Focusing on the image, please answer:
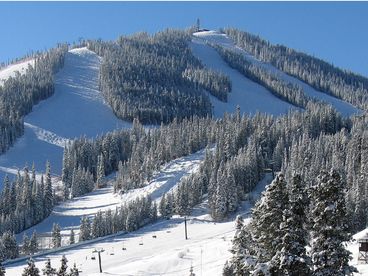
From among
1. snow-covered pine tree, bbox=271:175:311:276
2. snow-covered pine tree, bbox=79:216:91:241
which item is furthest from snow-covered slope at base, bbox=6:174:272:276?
snow-covered pine tree, bbox=271:175:311:276

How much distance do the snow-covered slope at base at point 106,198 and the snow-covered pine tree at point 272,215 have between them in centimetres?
11843

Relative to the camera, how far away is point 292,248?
30.2 meters

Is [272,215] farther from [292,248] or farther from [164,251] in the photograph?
[164,251]

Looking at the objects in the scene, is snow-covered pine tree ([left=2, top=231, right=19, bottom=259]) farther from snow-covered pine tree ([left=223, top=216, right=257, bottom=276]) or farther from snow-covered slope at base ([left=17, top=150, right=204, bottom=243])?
snow-covered pine tree ([left=223, top=216, right=257, bottom=276])

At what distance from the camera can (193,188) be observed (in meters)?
152

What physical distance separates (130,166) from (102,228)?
185 ft

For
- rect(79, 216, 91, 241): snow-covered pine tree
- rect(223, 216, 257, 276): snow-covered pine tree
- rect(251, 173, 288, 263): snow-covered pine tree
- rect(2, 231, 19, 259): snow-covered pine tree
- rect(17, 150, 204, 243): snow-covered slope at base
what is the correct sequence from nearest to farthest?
rect(251, 173, 288, 263): snow-covered pine tree < rect(223, 216, 257, 276): snow-covered pine tree < rect(2, 231, 19, 259): snow-covered pine tree < rect(79, 216, 91, 241): snow-covered pine tree < rect(17, 150, 204, 243): snow-covered slope at base

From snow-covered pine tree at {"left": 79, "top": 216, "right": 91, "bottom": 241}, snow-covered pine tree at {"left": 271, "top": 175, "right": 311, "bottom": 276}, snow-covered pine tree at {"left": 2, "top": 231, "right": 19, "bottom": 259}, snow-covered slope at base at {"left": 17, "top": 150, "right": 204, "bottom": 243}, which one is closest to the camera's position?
snow-covered pine tree at {"left": 271, "top": 175, "right": 311, "bottom": 276}

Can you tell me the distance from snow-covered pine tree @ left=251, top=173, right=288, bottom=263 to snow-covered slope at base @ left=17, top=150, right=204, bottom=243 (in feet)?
389

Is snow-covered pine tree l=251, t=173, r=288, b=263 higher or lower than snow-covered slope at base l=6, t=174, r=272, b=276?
higher

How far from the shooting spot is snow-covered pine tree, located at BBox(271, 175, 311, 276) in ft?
98.6

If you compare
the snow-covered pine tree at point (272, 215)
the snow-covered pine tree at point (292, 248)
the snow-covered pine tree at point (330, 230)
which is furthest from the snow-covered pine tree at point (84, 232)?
the snow-covered pine tree at point (292, 248)

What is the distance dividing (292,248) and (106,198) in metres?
150

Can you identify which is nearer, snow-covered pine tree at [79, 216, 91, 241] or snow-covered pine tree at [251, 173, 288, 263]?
snow-covered pine tree at [251, 173, 288, 263]
